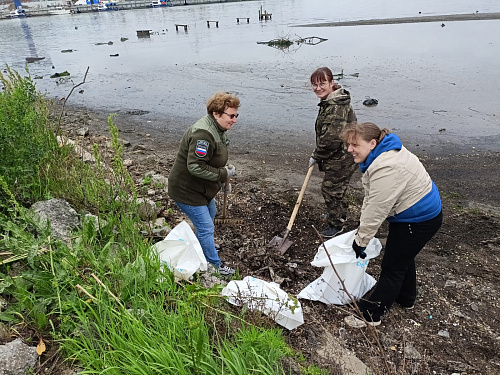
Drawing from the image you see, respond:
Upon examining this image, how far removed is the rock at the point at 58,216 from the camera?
272 centimetres

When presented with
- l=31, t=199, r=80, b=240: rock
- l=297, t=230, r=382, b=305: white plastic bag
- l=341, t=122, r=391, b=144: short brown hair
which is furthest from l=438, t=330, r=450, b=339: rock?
l=31, t=199, r=80, b=240: rock

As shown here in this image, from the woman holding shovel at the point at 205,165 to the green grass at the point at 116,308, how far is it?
0.52 m

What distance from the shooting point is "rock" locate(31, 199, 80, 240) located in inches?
107

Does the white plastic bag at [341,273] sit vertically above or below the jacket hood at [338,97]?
below

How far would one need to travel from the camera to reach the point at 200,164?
112 inches

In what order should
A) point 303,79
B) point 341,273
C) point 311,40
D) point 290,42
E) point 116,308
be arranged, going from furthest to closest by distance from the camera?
point 311,40
point 290,42
point 303,79
point 341,273
point 116,308

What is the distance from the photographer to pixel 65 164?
3.82 meters

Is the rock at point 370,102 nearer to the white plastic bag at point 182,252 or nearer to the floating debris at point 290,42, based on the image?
the white plastic bag at point 182,252

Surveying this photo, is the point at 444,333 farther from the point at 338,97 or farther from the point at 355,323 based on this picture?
the point at 338,97

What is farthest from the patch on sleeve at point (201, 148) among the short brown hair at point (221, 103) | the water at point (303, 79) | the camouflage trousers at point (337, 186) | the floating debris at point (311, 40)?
the floating debris at point (311, 40)

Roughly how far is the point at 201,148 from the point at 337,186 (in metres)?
2.00

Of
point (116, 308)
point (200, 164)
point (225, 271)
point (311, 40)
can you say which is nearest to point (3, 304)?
point (116, 308)

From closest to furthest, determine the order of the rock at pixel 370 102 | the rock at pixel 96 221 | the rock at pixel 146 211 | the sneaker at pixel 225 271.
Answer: the rock at pixel 96 221 < the sneaker at pixel 225 271 < the rock at pixel 146 211 < the rock at pixel 370 102

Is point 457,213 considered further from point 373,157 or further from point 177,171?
point 177,171
